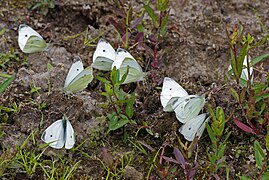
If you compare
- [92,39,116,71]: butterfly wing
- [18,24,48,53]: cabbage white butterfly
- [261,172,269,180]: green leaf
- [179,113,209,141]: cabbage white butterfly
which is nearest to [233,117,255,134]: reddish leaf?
[179,113,209,141]: cabbage white butterfly

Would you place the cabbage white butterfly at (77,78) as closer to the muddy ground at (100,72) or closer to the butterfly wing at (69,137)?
the muddy ground at (100,72)

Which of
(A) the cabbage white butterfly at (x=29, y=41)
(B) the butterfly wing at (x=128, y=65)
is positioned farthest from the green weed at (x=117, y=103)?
(A) the cabbage white butterfly at (x=29, y=41)

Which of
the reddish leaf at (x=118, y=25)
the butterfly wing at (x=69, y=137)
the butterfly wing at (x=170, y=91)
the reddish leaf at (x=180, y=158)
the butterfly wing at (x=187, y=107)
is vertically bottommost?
the reddish leaf at (x=180, y=158)

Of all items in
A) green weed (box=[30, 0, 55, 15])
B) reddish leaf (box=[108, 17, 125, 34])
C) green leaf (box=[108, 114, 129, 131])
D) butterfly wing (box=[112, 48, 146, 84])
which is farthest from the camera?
green weed (box=[30, 0, 55, 15])

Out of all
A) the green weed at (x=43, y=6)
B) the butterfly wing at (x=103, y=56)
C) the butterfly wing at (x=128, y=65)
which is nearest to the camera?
the butterfly wing at (x=128, y=65)

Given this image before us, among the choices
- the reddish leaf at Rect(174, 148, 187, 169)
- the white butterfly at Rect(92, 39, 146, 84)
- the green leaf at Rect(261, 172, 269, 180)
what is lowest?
the green leaf at Rect(261, 172, 269, 180)

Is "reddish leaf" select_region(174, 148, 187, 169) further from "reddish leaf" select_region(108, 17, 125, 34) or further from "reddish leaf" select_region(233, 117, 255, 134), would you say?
"reddish leaf" select_region(108, 17, 125, 34)

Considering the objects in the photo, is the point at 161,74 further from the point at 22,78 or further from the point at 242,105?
Result: the point at 22,78
